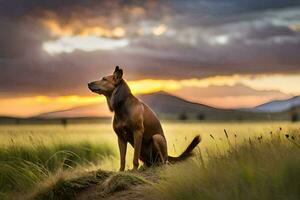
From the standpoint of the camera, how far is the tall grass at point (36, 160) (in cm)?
1084

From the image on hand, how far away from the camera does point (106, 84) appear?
33.4 ft

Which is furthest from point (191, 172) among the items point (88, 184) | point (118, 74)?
point (118, 74)

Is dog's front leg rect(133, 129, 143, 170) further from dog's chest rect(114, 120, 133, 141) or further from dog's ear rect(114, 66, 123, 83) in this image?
dog's ear rect(114, 66, 123, 83)

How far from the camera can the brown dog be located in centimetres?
1002

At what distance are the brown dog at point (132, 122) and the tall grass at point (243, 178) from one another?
2.36 m

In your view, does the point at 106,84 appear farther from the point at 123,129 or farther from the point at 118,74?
the point at 123,129

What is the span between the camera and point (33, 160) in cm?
1322

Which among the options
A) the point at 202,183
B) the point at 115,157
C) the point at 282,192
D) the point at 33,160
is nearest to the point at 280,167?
the point at 282,192

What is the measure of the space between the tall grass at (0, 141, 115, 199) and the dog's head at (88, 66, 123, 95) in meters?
1.37

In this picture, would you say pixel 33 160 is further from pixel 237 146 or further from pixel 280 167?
pixel 280 167

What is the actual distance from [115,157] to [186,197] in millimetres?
8645

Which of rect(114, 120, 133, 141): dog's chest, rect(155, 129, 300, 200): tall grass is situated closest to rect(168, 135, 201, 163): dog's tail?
rect(114, 120, 133, 141): dog's chest

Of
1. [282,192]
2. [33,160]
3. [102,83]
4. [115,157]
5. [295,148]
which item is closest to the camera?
[282,192]

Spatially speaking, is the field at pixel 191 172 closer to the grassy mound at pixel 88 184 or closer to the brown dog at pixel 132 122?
the grassy mound at pixel 88 184
